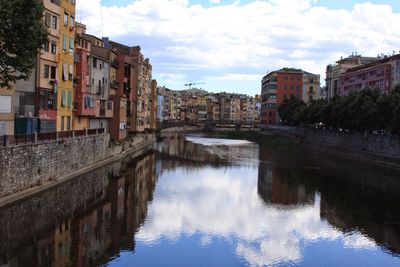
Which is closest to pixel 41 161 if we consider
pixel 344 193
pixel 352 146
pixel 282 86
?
pixel 344 193

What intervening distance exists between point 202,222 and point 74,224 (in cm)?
682

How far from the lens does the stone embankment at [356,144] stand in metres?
62.5

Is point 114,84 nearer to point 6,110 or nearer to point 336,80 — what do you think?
point 6,110

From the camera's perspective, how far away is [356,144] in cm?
7712

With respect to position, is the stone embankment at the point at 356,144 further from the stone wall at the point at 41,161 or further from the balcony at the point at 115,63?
the stone wall at the point at 41,161

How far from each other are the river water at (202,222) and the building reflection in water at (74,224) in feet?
0.15

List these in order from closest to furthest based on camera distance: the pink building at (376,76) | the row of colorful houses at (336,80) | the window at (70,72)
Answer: the window at (70,72) → the pink building at (376,76) → the row of colorful houses at (336,80)

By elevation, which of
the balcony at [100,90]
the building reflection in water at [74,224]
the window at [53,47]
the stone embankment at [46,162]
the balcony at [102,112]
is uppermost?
the window at [53,47]

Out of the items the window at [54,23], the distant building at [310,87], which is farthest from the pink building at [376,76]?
the window at [54,23]

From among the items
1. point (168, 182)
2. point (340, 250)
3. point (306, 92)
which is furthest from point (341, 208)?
point (306, 92)

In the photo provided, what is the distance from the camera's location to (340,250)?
23688 millimetres

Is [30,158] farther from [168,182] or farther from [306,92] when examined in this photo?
[306,92]

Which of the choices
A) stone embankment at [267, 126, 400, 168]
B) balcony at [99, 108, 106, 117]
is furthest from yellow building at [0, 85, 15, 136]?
stone embankment at [267, 126, 400, 168]

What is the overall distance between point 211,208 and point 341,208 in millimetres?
8537
